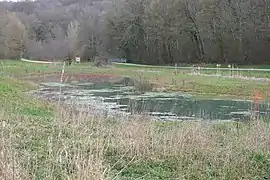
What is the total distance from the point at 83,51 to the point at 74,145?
84.2 m

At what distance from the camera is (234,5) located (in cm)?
6475

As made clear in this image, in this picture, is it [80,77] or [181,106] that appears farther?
[80,77]

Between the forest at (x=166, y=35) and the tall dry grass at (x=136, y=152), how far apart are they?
165ft

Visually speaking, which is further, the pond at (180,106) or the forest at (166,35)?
the forest at (166,35)

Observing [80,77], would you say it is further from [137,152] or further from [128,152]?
[137,152]

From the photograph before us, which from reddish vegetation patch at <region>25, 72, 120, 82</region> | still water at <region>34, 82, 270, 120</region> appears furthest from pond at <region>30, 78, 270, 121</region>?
reddish vegetation patch at <region>25, 72, 120, 82</region>

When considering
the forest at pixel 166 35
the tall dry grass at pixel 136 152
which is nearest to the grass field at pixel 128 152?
the tall dry grass at pixel 136 152

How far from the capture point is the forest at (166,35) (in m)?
63.8

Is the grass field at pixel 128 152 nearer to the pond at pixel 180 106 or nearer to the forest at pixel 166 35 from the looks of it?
the pond at pixel 180 106

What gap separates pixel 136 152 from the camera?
10008 millimetres

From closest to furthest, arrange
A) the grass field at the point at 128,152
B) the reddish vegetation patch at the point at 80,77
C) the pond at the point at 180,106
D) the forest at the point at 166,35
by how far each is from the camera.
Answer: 1. the grass field at the point at 128,152
2. the pond at the point at 180,106
3. the reddish vegetation patch at the point at 80,77
4. the forest at the point at 166,35

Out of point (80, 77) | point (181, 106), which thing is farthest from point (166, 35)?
point (181, 106)

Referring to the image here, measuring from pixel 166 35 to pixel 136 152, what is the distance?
66.2 m

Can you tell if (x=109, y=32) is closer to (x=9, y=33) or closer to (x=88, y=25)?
(x=88, y=25)
